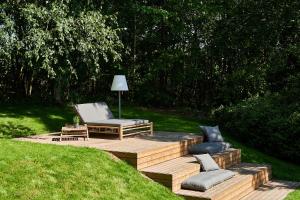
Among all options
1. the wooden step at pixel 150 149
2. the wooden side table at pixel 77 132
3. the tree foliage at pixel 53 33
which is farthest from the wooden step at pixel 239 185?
the tree foliage at pixel 53 33

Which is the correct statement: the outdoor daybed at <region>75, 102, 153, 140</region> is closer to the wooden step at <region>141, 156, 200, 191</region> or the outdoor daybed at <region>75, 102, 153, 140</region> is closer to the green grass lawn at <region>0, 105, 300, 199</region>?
the green grass lawn at <region>0, 105, 300, 199</region>

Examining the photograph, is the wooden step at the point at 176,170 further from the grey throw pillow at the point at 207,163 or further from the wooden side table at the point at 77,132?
the wooden side table at the point at 77,132

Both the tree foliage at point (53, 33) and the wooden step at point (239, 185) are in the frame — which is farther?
the tree foliage at point (53, 33)

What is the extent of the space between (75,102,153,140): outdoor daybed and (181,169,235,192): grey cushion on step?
2.60 metres

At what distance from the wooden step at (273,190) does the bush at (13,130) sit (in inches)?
229

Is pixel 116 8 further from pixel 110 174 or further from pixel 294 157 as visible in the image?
pixel 110 174

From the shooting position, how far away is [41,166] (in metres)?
7.21

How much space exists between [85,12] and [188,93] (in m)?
7.63

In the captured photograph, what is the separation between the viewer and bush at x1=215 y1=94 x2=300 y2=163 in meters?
11.7

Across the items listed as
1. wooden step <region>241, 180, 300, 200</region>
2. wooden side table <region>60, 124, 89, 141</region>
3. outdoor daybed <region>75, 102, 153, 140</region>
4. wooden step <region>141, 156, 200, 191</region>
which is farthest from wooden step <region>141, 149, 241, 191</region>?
wooden side table <region>60, 124, 89, 141</region>

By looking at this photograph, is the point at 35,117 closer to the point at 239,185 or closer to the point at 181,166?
the point at 181,166

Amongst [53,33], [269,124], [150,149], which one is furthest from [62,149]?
[269,124]

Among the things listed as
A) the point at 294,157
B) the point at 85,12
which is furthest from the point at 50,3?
the point at 294,157

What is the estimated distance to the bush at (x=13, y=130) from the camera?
11.1 metres
